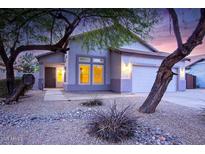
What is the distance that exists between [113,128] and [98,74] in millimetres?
8234

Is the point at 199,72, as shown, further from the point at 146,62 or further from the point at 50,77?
the point at 50,77

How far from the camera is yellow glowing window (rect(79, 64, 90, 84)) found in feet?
35.0

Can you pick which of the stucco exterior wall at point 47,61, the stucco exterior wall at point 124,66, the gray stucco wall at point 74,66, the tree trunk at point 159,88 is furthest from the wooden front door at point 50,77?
the tree trunk at point 159,88

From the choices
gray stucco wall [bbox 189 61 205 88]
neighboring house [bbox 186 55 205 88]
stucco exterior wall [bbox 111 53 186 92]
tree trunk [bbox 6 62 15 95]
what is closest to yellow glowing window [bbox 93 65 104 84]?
stucco exterior wall [bbox 111 53 186 92]

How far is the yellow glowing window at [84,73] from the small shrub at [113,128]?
7.47m

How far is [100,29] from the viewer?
22.5ft

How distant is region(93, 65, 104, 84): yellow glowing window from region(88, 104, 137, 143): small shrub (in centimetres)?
775

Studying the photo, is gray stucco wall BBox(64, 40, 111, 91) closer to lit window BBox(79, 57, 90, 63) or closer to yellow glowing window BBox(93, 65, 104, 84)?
lit window BBox(79, 57, 90, 63)

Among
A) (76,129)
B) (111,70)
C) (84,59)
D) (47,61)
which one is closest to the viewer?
(76,129)

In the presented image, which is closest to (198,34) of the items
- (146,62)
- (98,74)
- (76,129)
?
(76,129)

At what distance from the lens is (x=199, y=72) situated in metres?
14.5

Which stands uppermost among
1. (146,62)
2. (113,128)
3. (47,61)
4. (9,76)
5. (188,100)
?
(47,61)
